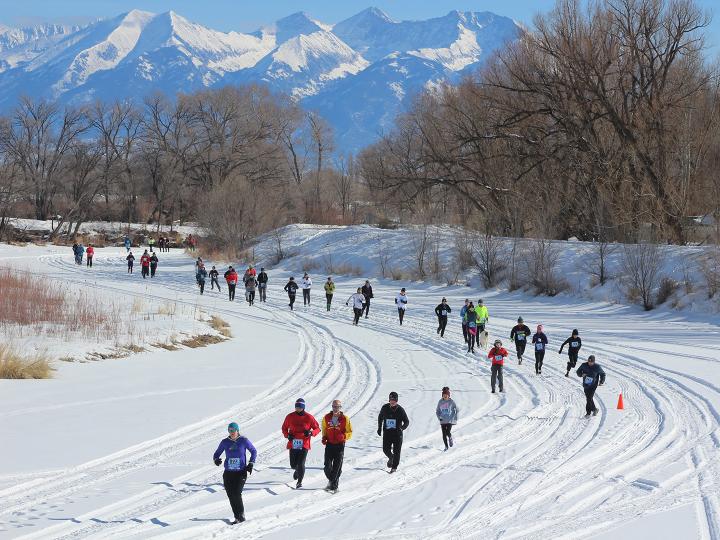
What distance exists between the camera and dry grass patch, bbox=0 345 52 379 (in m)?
17.5

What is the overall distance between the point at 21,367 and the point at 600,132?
33.6m

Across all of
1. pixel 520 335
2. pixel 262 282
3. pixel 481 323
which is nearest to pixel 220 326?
pixel 262 282

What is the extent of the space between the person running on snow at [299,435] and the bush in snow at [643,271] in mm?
25268

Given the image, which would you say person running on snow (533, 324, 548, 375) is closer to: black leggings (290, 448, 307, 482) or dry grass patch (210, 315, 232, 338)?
black leggings (290, 448, 307, 482)

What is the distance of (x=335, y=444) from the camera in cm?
1051

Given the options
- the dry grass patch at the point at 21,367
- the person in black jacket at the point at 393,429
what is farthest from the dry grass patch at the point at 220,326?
the person in black jacket at the point at 393,429

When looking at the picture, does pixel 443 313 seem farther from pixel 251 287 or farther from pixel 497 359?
pixel 251 287

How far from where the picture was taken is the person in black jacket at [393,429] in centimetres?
1143

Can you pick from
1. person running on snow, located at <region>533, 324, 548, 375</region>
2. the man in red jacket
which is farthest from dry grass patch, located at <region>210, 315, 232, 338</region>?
the man in red jacket

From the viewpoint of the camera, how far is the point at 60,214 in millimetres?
82375

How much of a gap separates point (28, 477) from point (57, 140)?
86.2 meters

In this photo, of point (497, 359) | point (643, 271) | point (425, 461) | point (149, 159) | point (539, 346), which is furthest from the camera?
point (149, 159)

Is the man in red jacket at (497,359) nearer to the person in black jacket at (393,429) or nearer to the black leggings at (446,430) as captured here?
the black leggings at (446,430)

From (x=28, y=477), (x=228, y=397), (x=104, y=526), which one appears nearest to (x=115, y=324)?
(x=228, y=397)
